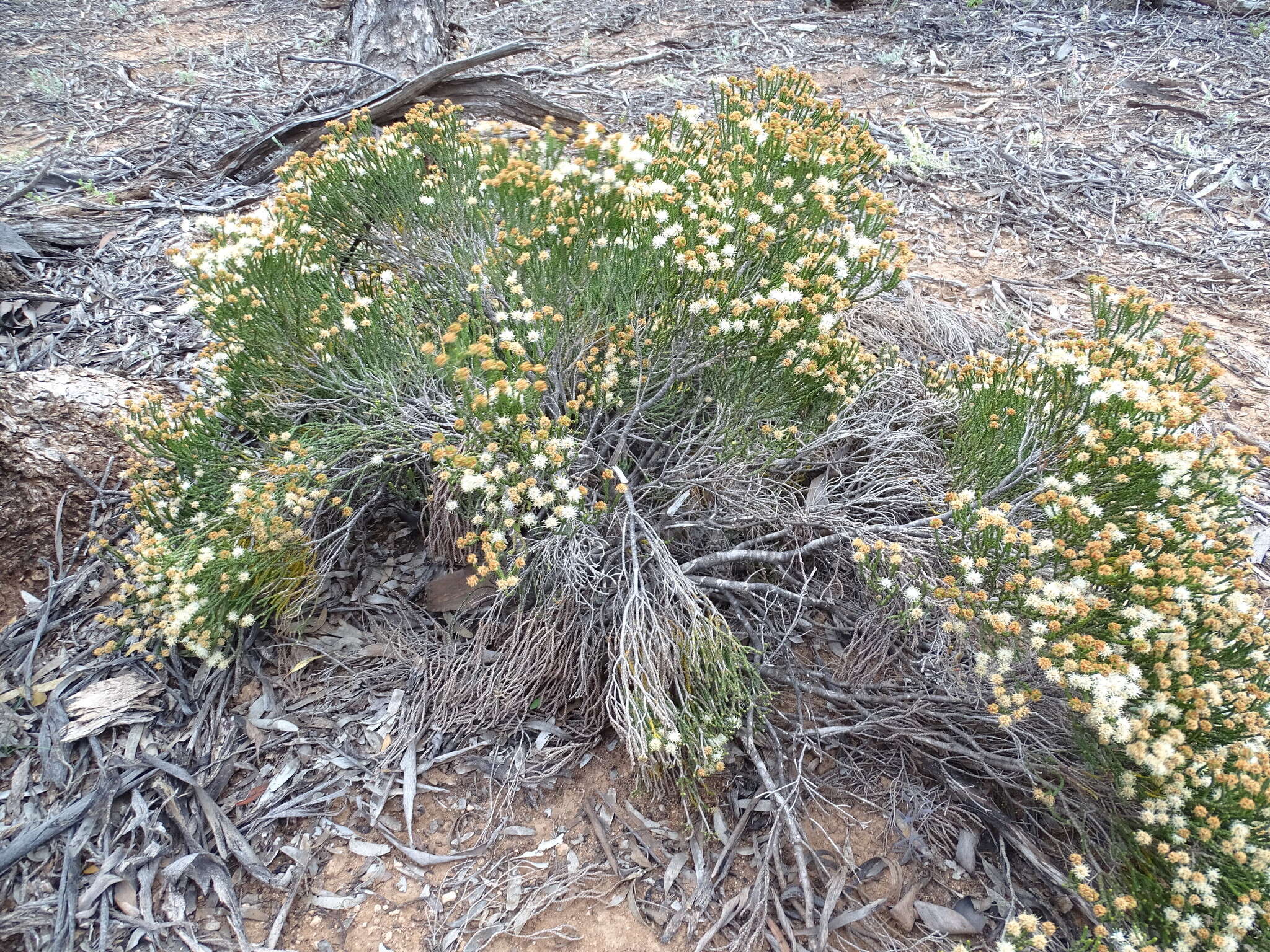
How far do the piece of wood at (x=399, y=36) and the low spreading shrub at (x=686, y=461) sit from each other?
3117mm

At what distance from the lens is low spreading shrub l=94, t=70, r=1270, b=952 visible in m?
1.93

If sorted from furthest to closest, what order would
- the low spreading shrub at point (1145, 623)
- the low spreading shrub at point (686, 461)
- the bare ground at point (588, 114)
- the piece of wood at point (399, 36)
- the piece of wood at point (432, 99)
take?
the piece of wood at point (399, 36)
the piece of wood at point (432, 99)
the bare ground at point (588, 114)
the low spreading shrub at point (686, 461)
the low spreading shrub at point (1145, 623)

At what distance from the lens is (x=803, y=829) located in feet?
8.00

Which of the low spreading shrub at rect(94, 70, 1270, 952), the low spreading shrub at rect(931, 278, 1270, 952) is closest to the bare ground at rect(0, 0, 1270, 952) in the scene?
the low spreading shrub at rect(94, 70, 1270, 952)

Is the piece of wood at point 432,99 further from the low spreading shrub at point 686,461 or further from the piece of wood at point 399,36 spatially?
the low spreading shrub at point 686,461

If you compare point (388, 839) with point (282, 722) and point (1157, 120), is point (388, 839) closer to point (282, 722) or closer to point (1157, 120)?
point (282, 722)

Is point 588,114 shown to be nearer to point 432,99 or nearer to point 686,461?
point 432,99

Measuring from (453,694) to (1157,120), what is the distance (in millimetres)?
7567

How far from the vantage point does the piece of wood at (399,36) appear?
5.90 meters

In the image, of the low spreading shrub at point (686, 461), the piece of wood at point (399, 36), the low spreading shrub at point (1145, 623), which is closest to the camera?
the low spreading shrub at point (1145, 623)

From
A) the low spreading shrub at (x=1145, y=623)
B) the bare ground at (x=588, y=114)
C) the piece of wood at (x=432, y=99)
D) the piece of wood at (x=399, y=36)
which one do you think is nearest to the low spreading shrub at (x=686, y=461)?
the low spreading shrub at (x=1145, y=623)

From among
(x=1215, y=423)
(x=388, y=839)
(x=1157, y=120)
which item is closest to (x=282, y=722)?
(x=388, y=839)

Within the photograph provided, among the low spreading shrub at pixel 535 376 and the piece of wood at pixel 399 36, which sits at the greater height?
the piece of wood at pixel 399 36

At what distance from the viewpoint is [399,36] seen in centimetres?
595
